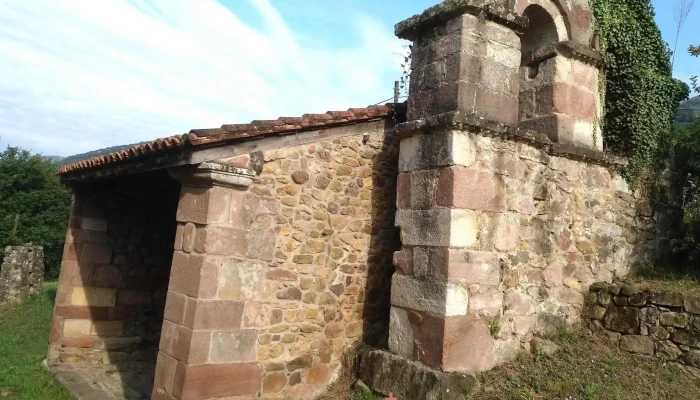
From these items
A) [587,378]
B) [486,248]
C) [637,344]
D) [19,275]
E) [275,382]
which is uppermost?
[486,248]

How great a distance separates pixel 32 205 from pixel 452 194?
85.6ft

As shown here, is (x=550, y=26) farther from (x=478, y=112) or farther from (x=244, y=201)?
(x=244, y=201)

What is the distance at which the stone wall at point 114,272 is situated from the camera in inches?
302

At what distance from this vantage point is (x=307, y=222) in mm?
5465

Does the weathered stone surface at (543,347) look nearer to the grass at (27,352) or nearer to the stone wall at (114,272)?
the stone wall at (114,272)

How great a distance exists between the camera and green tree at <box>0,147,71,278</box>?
24.1 meters

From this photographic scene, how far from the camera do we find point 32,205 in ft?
82.0

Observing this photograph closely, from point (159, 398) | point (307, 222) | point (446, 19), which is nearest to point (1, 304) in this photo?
point (159, 398)

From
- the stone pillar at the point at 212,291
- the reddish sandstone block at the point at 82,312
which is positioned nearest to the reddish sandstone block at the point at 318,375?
the stone pillar at the point at 212,291

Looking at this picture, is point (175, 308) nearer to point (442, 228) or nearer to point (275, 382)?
point (275, 382)

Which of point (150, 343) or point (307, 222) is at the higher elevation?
point (307, 222)

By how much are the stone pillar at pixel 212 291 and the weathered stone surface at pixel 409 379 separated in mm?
1114

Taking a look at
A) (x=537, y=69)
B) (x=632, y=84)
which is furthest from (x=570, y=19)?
(x=632, y=84)

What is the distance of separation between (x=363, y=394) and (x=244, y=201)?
87.1 inches
